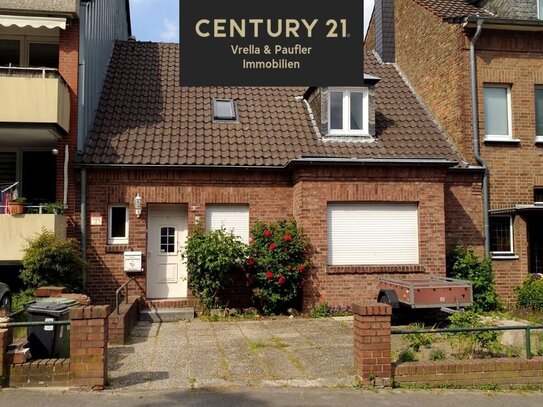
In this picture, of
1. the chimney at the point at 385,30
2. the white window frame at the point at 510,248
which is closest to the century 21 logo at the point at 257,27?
the white window frame at the point at 510,248

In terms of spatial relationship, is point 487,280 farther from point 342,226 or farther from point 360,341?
point 360,341

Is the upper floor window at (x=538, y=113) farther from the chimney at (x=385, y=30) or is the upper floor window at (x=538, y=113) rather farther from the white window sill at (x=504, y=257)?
the chimney at (x=385, y=30)

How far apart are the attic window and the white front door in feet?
9.17

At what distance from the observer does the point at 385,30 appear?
1894cm

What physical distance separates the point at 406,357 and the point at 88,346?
163 inches

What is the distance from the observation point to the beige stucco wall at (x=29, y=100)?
38.7 feet

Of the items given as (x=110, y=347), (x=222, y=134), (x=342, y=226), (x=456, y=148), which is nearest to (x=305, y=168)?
(x=342, y=226)

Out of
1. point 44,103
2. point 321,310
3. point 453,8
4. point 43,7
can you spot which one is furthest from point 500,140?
point 43,7

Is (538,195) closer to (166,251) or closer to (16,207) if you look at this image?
(166,251)

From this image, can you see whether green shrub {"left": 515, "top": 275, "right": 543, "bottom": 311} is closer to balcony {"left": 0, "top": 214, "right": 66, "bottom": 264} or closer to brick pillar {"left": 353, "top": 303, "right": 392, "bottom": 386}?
brick pillar {"left": 353, "top": 303, "right": 392, "bottom": 386}

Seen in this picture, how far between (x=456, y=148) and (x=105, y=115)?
9234mm

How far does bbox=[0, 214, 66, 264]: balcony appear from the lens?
11.7m

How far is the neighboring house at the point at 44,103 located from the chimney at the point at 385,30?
906 cm

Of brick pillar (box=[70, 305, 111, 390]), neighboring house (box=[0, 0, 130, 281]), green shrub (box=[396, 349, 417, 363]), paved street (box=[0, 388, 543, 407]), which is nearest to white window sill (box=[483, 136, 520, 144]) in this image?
green shrub (box=[396, 349, 417, 363])
